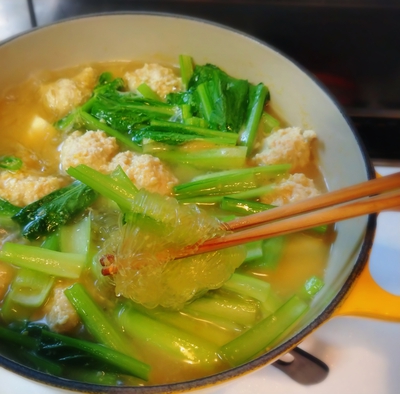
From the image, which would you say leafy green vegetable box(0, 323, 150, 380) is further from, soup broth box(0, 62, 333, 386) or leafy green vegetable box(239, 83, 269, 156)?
leafy green vegetable box(239, 83, 269, 156)

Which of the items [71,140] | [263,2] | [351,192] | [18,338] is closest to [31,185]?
[71,140]

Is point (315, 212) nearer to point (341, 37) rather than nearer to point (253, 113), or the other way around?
point (253, 113)

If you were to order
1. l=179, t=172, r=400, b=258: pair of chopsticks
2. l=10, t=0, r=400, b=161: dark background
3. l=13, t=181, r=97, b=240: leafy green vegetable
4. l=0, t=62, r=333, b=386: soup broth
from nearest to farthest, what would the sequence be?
1. l=179, t=172, r=400, b=258: pair of chopsticks
2. l=0, t=62, r=333, b=386: soup broth
3. l=13, t=181, r=97, b=240: leafy green vegetable
4. l=10, t=0, r=400, b=161: dark background

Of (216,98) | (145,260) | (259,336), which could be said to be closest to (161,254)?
(145,260)

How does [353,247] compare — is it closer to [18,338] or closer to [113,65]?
[18,338]

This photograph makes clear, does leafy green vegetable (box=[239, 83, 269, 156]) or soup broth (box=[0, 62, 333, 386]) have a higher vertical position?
leafy green vegetable (box=[239, 83, 269, 156])

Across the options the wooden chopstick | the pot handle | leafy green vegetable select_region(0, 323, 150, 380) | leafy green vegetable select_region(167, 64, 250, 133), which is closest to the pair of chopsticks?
the wooden chopstick
